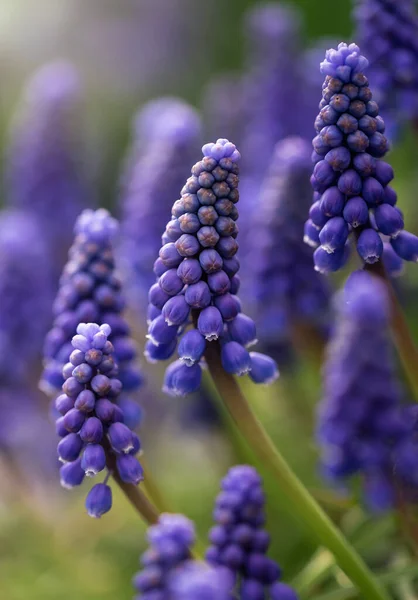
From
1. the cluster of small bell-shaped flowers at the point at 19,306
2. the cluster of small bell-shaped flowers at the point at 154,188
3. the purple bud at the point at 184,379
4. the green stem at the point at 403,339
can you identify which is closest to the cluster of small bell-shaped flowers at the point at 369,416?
the green stem at the point at 403,339

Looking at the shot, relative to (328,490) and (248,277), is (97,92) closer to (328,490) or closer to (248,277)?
(248,277)

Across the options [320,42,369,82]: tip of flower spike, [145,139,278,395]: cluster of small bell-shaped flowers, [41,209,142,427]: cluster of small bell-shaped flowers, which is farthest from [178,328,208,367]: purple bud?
[320,42,369,82]: tip of flower spike

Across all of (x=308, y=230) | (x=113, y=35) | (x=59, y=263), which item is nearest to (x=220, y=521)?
(x=308, y=230)

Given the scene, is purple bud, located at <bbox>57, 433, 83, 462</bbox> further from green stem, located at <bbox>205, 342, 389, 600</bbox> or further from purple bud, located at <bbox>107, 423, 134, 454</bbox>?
green stem, located at <bbox>205, 342, 389, 600</bbox>

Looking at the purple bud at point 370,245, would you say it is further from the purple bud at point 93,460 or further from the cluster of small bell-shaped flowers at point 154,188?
the cluster of small bell-shaped flowers at point 154,188

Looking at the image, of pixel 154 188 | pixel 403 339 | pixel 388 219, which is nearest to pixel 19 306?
pixel 154 188
